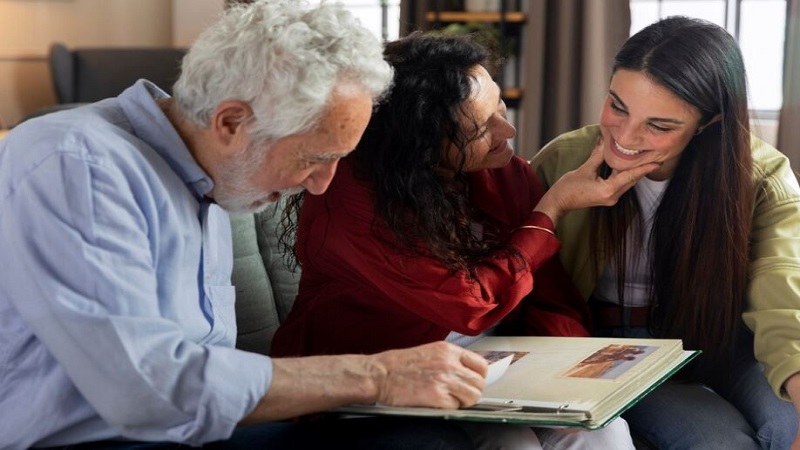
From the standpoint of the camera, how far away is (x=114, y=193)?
120 cm

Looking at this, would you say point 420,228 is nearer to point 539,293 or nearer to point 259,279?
point 539,293

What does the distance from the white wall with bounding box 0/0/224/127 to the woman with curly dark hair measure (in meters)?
4.10

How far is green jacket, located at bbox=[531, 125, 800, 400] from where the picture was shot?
1.61 metres

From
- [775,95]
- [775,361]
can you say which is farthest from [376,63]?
[775,95]

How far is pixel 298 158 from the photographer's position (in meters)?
1.32

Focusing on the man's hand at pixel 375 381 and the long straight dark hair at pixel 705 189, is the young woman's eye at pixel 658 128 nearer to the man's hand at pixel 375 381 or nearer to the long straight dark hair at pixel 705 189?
the long straight dark hair at pixel 705 189

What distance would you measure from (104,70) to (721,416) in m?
4.29

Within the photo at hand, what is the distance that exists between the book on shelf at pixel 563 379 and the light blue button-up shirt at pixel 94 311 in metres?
0.20

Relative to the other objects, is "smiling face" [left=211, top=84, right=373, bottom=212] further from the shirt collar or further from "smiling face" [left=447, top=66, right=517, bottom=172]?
"smiling face" [left=447, top=66, right=517, bottom=172]

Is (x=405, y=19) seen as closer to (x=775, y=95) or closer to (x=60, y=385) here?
(x=775, y=95)

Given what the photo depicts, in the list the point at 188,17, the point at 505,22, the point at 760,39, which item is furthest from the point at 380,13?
the point at 760,39

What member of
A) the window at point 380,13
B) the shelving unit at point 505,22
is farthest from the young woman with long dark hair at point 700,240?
the window at point 380,13

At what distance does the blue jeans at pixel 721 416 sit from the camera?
5.42ft

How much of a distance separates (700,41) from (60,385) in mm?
1122
